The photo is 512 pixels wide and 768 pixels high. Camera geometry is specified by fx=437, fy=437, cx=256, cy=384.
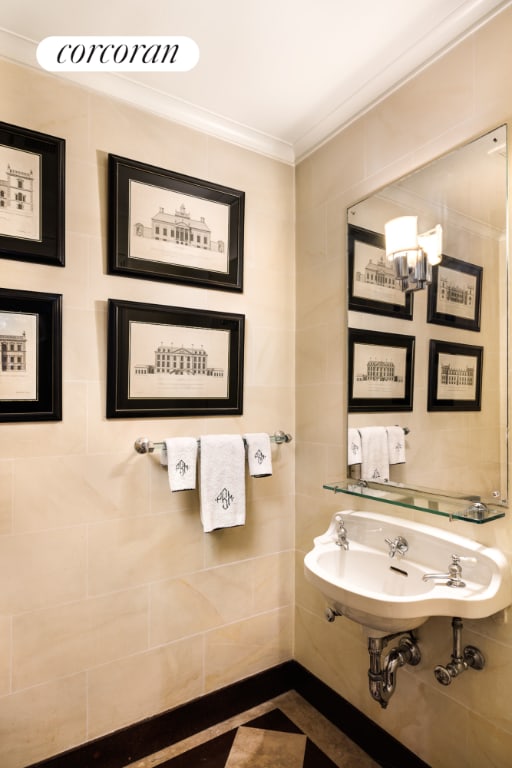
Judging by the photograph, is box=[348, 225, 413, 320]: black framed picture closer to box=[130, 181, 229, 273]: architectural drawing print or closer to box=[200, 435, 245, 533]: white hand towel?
box=[130, 181, 229, 273]: architectural drawing print

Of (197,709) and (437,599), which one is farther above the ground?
(437,599)

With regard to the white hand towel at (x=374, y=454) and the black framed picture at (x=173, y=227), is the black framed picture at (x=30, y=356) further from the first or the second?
the white hand towel at (x=374, y=454)

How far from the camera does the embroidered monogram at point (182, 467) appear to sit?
1.58 meters

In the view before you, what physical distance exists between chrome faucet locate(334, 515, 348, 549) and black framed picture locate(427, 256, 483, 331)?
0.80m

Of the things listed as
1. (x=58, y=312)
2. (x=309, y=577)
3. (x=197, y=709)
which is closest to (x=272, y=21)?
(x=58, y=312)

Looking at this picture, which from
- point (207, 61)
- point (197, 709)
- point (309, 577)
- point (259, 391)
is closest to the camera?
point (309, 577)

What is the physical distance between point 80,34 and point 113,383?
45.0 inches

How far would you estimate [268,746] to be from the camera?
165 centimetres

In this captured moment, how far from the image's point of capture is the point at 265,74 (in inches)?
62.2

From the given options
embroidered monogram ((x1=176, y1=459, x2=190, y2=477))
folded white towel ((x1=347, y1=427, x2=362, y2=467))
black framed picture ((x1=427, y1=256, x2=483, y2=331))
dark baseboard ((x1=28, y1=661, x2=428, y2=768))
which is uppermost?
black framed picture ((x1=427, y1=256, x2=483, y2=331))

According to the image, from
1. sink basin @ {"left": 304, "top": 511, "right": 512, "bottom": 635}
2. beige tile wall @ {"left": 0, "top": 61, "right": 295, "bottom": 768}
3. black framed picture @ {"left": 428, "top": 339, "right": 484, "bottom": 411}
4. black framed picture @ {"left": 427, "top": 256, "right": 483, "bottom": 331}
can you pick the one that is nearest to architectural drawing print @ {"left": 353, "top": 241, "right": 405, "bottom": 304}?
black framed picture @ {"left": 427, "top": 256, "right": 483, "bottom": 331}

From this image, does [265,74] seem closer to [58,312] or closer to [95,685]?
[58,312]

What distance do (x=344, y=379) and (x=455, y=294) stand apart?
0.55 metres

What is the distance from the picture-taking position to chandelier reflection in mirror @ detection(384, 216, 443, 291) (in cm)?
144
